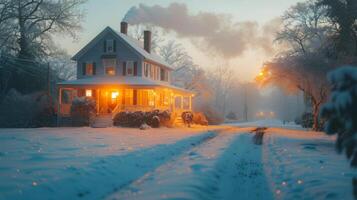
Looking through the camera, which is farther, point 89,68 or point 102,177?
point 89,68

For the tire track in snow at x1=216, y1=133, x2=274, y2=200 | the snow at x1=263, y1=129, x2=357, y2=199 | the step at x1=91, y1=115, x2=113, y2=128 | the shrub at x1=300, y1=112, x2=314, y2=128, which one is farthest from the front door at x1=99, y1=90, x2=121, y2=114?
the snow at x1=263, y1=129, x2=357, y2=199

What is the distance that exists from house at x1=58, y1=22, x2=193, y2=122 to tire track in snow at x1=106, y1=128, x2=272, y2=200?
75.7 ft

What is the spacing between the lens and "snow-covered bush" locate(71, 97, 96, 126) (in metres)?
33.2

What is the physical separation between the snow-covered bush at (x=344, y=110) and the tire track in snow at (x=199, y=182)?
288 cm

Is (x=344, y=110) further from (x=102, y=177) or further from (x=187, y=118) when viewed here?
(x=187, y=118)

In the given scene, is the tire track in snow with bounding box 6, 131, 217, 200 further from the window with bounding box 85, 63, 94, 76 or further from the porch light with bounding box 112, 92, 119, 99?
the window with bounding box 85, 63, 94, 76

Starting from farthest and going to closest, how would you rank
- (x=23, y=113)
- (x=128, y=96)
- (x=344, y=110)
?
(x=128, y=96)
(x=23, y=113)
(x=344, y=110)

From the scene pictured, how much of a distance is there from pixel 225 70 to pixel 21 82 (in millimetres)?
53090

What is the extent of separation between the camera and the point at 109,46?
40.0 meters

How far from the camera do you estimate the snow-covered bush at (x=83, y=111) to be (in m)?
33.2

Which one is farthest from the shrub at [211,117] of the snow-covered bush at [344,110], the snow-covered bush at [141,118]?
the snow-covered bush at [344,110]

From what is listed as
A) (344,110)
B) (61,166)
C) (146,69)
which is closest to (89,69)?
(146,69)

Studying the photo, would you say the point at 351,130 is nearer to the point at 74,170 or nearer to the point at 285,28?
the point at 74,170

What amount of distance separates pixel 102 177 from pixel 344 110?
676 centimetres
